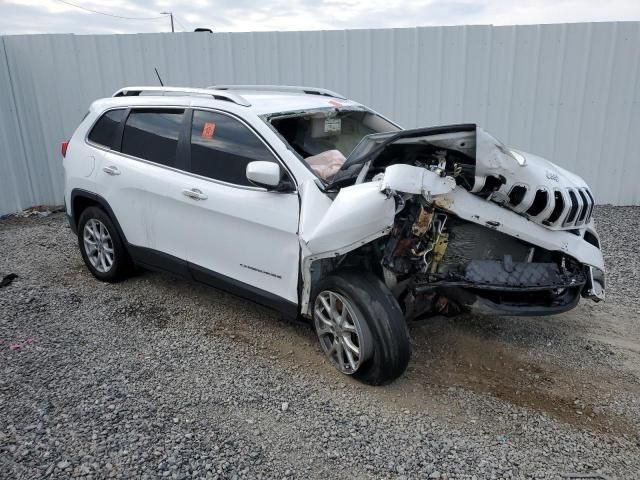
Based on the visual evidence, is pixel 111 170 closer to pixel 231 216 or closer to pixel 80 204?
pixel 80 204

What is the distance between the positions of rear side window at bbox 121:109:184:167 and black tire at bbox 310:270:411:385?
1890 millimetres

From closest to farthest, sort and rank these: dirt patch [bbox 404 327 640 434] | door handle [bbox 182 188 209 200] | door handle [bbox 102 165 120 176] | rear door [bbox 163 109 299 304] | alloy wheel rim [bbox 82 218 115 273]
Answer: dirt patch [bbox 404 327 640 434] → rear door [bbox 163 109 299 304] → door handle [bbox 182 188 209 200] → door handle [bbox 102 165 120 176] → alloy wheel rim [bbox 82 218 115 273]

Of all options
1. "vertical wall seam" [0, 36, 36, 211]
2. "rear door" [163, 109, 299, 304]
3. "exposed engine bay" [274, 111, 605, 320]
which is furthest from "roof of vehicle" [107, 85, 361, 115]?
"vertical wall seam" [0, 36, 36, 211]

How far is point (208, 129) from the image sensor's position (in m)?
4.06

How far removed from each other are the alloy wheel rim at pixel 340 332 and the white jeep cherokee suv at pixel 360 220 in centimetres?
1

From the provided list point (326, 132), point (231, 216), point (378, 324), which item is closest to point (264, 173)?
point (231, 216)

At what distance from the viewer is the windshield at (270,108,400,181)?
3.83 metres

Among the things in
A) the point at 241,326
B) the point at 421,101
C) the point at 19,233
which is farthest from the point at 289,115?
the point at 19,233

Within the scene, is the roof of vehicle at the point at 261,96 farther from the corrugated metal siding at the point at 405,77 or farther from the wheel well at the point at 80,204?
the corrugated metal siding at the point at 405,77

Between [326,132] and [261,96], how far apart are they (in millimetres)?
646

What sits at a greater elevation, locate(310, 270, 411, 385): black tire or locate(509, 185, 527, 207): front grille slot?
locate(509, 185, 527, 207): front grille slot

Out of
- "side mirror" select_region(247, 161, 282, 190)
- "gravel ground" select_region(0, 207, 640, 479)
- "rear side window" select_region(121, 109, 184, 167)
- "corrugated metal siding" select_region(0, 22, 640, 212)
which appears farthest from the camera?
"corrugated metal siding" select_region(0, 22, 640, 212)

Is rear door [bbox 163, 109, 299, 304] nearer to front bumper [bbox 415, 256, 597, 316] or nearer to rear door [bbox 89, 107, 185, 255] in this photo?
rear door [bbox 89, 107, 185, 255]

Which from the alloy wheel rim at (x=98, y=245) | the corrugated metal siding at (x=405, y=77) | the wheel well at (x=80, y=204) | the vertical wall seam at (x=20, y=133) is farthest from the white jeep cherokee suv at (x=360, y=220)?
the vertical wall seam at (x=20, y=133)
